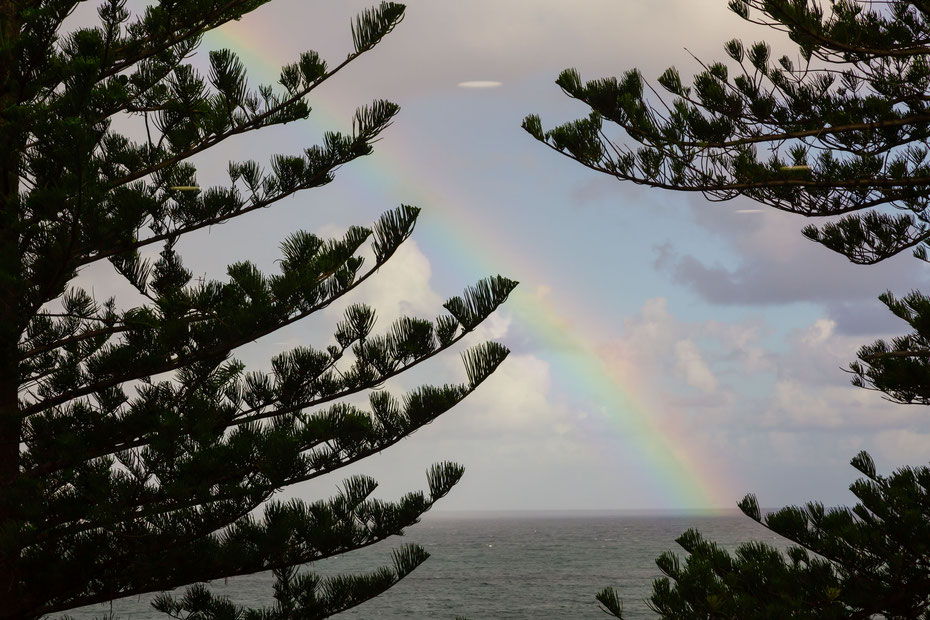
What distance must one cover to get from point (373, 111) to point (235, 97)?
95cm

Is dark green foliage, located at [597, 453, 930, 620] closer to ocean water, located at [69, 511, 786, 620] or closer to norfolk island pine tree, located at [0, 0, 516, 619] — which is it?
norfolk island pine tree, located at [0, 0, 516, 619]

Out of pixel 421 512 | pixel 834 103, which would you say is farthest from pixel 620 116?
pixel 421 512

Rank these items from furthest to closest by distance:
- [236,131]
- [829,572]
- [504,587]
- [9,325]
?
1. [504,587]
2. [829,572]
3. [236,131]
4. [9,325]

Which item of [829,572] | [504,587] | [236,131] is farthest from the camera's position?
[504,587]

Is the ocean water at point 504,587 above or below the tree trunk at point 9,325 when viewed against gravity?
below

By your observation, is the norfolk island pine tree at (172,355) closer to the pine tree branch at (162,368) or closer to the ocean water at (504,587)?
the pine tree branch at (162,368)

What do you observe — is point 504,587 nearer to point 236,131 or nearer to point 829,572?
point 829,572

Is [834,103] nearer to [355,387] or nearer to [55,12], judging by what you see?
[355,387]

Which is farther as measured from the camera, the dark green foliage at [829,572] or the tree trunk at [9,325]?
the dark green foliage at [829,572]

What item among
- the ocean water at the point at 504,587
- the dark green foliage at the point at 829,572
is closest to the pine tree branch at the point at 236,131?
the dark green foliage at the point at 829,572

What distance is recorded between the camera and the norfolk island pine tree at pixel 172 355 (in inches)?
206

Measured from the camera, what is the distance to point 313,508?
5664 mm

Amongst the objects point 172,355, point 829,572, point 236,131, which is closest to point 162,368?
point 172,355

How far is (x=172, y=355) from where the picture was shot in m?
5.77
